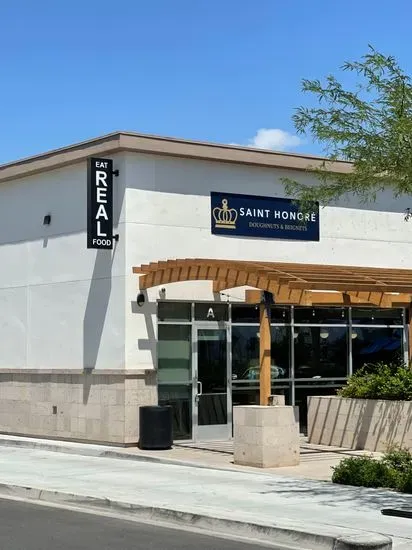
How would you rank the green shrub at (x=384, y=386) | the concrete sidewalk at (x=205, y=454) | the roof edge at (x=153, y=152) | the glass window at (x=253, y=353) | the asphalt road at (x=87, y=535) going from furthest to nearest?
the glass window at (x=253, y=353), the roof edge at (x=153, y=152), the green shrub at (x=384, y=386), the concrete sidewalk at (x=205, y=454), the asphalt road at (x=87, y=535)

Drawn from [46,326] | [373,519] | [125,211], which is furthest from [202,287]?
[373,519]

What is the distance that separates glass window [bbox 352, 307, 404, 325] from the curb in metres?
11.5

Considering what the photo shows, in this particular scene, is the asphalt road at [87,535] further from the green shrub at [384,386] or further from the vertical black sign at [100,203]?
the vertical black sign at [100,203]

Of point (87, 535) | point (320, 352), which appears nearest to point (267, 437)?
point (87, 535)

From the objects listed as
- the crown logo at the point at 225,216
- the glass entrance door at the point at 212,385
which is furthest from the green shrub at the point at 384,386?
the crown logo at the point at 225,216

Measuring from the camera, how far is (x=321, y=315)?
2186 centimetres

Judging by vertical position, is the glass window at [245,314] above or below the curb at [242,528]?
above

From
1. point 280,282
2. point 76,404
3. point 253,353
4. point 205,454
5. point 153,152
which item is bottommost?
point 205,454

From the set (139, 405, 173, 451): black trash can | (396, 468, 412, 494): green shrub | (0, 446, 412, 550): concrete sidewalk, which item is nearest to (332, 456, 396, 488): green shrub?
(396, 468, 412, 494): green shrub

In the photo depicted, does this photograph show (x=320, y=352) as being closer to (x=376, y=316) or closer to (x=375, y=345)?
(x=375, y=345)

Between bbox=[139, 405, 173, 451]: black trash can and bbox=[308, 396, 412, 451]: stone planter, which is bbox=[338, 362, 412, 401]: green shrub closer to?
bbox=[308, 396, 412, 451]: stone planter

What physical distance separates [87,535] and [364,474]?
4880mm

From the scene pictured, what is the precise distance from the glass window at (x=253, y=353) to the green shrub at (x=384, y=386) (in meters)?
Answer: 2.48

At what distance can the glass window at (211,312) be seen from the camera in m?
20.2
